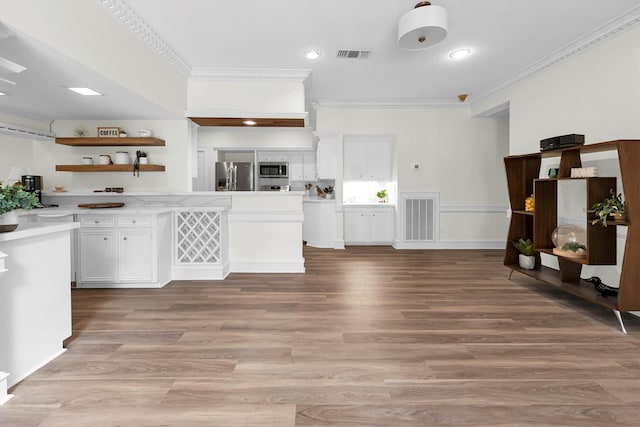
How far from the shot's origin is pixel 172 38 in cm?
352

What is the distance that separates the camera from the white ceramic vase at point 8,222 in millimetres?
1771

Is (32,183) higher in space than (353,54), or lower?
lower

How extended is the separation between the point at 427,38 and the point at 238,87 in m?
2.52

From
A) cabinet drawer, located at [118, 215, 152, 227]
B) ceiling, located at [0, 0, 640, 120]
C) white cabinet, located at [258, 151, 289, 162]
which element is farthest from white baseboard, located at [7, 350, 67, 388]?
white cabinet, located at [258, 151, 289, 162]

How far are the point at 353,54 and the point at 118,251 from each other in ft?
11.6

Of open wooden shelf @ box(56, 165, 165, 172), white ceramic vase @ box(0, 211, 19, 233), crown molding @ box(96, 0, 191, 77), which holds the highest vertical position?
crown molding @ box(96, 0, 191, 77)

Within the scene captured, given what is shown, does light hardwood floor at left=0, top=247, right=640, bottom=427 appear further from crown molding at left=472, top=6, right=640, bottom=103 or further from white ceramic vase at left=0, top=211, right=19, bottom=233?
crown molding at left=472, top=6, right=640, bottom=103

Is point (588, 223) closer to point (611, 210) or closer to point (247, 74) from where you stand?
point (611, 210)

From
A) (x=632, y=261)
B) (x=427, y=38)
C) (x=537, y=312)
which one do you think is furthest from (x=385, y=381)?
(x=427, y=38)

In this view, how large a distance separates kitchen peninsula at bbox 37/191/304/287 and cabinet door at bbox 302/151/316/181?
318cm

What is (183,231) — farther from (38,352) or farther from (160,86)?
(38,352)

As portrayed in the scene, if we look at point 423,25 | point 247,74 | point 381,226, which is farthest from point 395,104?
point 423,25

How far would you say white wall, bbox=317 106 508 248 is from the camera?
6.29 meters

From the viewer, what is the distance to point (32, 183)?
13.6 ft
